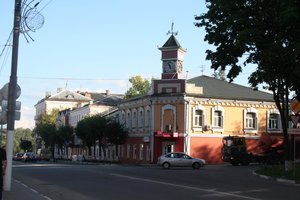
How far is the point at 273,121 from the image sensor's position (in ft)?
208

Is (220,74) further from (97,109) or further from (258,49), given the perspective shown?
(258,49)

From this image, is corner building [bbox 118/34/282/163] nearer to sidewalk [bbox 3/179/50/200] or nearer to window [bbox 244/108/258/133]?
window [bbox 244/108/258/133]

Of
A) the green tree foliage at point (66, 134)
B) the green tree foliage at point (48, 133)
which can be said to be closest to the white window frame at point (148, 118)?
the green tree foliage at point (66, 134)

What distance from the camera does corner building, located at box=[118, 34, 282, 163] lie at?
2304 inches

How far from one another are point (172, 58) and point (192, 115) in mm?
7159

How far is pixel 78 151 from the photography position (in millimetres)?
97625

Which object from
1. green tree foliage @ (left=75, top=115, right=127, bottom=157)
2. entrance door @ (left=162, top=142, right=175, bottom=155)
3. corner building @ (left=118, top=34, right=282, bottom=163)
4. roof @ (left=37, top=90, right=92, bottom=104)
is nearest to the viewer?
corner building @ (left=118, top=34, right=282, bottom=163)

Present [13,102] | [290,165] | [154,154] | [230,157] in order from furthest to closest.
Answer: [154,154], [230,157], [290,165], [13,102]

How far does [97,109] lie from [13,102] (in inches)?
3068

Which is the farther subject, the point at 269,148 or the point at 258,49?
the point at 269,148

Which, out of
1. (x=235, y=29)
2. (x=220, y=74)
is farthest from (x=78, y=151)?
(x=235, y=29)

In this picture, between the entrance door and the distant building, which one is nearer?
the entrance door

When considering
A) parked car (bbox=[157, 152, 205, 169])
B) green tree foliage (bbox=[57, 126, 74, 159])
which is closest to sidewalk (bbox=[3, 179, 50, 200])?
parked car (bbox=[157, 152, 205, 169])

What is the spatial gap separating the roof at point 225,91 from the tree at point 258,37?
102ft
